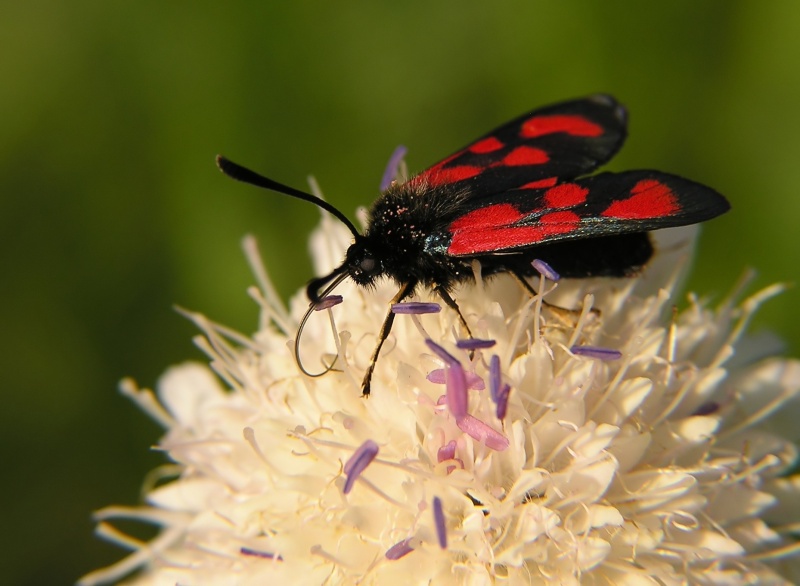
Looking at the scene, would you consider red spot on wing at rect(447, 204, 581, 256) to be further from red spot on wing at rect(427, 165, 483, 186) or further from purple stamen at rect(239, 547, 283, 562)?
purple stamen at rect(239, 547, 283, 562)

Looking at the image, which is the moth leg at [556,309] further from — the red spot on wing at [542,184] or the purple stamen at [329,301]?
the purple stamen at [329,301]

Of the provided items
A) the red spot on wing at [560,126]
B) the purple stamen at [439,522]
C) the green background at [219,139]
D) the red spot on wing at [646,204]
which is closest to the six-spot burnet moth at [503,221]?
the red spot on wing at [646,204]

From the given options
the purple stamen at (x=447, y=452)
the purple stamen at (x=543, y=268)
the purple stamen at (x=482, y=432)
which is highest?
the purple stamen at (x=543, y=268)

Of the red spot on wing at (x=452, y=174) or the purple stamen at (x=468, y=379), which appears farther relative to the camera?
the red spot on wing at (x=452, y=174)

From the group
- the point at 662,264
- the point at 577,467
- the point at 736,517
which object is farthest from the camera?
the point at 662,264

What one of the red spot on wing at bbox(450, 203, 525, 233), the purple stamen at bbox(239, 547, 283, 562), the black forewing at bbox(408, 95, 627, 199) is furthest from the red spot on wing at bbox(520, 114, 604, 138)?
the purple stamen at bbox(239, 547, 283, 562)

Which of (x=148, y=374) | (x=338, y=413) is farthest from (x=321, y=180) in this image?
(x=338, y=413)

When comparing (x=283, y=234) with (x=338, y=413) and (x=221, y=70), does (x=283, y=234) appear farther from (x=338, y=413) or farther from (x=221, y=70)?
(x=338, y=413)
